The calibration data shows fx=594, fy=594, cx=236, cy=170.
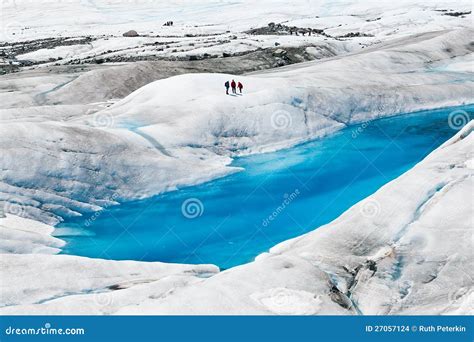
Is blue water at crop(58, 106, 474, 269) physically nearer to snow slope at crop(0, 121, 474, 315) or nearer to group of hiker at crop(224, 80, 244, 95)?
snow slope at crop(0, 121, 474, 315)

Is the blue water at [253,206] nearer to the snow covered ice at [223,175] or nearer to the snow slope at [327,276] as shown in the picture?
the snow covered ice at [223,175]

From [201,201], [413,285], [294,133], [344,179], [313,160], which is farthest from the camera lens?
[294,133]

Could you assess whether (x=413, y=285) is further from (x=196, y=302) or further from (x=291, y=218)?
(x=291, y=218)

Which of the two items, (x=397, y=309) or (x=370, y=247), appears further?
(x=370, y=247)

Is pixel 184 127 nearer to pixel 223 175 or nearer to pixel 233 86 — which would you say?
pixel 223 175

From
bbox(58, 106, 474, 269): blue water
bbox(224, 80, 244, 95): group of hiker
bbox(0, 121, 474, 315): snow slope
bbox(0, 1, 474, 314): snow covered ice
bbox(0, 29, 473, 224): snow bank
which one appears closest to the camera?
bbox(0, 121, 474, 315): snow slope

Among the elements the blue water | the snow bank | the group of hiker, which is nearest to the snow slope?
the blue water

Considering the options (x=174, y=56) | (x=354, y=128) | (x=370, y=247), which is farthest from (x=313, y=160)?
(x=174, y=56)
